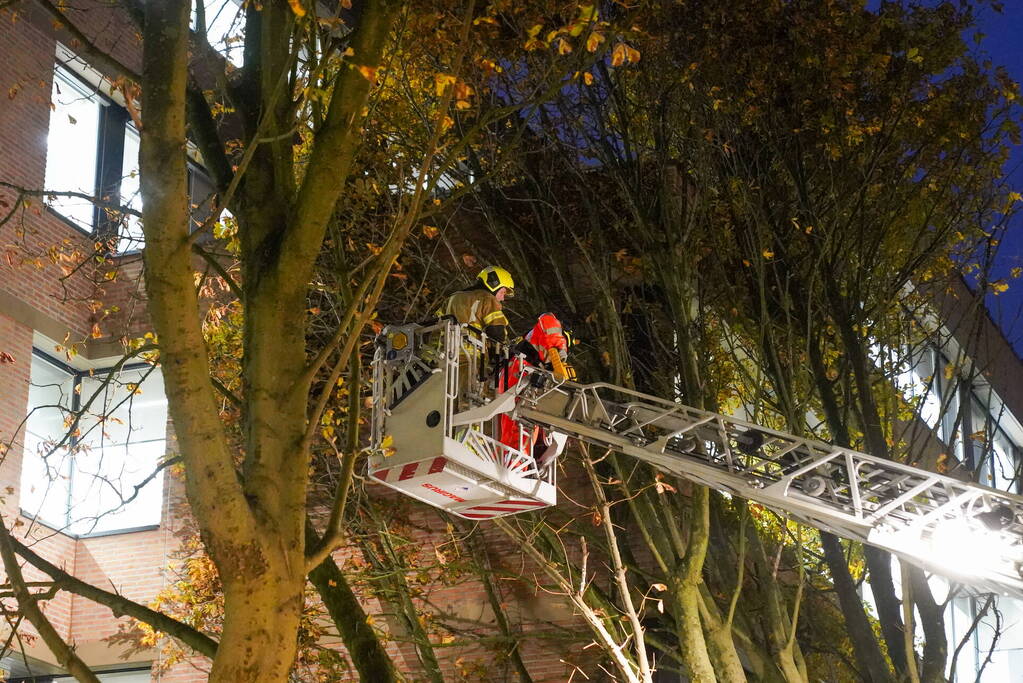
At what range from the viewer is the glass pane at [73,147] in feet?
54.7

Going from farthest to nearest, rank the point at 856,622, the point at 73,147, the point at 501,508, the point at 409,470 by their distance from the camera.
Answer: the point at 73,147, the point at 856,622, the point at 501,508, the point at 409,470

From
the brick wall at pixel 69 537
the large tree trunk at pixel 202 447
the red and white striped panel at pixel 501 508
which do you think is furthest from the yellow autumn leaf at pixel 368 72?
the brick wall at pixel 69 537

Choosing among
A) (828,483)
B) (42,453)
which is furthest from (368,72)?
(42,453)

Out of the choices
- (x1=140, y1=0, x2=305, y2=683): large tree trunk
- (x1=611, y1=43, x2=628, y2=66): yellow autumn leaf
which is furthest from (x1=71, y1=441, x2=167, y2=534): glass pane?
(x1=140, y1=0, x2=305, y2=683): large tree trunk

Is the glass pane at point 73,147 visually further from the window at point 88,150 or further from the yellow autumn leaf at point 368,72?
the yellow autumn leaf at point 368,72

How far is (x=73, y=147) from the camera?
17031 millimetres

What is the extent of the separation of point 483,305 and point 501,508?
1.57 meters

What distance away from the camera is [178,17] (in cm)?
655

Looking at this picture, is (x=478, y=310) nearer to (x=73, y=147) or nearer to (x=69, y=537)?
(x=69, y=537)

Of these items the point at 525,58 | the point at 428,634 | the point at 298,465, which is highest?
the point at 525,58

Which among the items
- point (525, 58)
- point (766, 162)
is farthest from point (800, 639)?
point (525, 58)

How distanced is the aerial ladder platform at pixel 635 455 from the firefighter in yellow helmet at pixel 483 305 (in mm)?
133

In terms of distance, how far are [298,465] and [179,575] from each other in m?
9.59

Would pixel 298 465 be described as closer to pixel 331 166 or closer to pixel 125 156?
pixel 331 166
